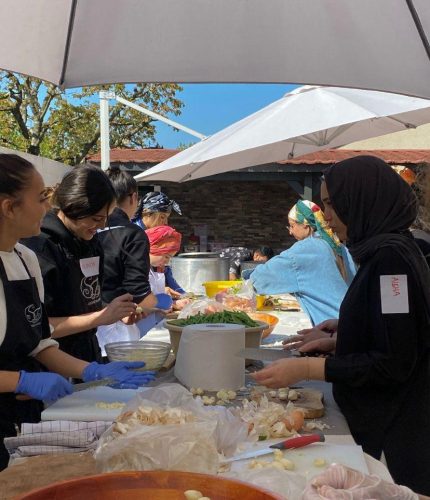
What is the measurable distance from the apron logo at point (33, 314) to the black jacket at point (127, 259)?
1.50 metres

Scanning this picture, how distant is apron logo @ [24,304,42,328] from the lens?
2.07 m

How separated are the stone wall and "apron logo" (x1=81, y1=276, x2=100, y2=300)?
1150cm

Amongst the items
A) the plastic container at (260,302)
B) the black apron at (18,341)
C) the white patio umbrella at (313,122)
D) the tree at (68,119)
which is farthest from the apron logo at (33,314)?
the tree at (68,119)

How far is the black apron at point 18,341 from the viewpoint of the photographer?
1962mm

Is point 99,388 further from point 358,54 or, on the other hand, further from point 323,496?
point 358,54

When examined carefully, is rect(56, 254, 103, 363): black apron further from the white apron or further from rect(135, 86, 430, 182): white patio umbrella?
rect(135, 86, 430, 182): white patio umbrella

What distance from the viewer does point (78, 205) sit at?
9.05 ft

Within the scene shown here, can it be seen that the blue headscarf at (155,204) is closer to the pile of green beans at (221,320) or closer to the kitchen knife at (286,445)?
the pile of green beans at (221,320)

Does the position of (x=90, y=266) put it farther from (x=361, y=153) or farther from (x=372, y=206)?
(x=361, y=153)

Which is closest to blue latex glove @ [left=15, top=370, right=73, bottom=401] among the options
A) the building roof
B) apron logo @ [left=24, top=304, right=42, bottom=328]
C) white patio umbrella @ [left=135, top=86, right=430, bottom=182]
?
apron logo @ [left=24, top=304, right=42, bottom=328]

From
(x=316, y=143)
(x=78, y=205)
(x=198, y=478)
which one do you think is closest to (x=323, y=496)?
(x=198, y=478)

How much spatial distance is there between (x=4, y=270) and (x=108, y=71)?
3.54 ft

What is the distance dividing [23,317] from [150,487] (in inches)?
48.7

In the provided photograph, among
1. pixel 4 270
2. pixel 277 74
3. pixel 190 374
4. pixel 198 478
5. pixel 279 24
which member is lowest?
pixel 190 374
